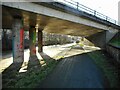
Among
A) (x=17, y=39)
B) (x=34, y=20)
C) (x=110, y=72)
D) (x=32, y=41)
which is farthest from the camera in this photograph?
(x=32, y=41)

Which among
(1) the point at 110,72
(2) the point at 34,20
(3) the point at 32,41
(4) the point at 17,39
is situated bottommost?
(1) the point at 110,72

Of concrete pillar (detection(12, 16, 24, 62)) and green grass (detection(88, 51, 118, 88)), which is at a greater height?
concrete pillar (detection(12, 16, 24, 62))

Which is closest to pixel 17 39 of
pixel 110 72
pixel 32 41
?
pixel 32 41

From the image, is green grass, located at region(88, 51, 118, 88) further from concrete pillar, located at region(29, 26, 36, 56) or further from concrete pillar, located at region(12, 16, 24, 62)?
concrete pillar, located at region(29, 26, 36, 56)

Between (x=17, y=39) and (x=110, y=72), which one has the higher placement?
(x=17, y=39)

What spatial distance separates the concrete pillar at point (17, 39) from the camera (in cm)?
1880

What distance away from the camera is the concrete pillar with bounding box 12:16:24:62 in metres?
18.8

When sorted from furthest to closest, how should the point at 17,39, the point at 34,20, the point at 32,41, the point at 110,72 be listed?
the point at 32,41 < the point at 34,20 < the point at 17,39 < the point at 110,72

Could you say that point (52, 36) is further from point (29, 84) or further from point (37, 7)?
point (29, 84)

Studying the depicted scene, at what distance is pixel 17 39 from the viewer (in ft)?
61.8

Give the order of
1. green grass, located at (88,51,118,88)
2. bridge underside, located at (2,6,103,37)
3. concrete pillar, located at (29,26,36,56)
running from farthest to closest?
concrete pillar, located at (29,26,36,56) < bridge underside, located at (2,6,103,37) < green grass, located at (88,51,118,88)

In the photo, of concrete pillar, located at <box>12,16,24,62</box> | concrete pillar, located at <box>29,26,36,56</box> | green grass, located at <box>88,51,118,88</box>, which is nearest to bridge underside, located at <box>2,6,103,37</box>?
concrete pillar, located at <box>12,16,24,62</box>

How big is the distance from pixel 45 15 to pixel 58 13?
2622 mm

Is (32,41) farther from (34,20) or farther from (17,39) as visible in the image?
(17,39)
